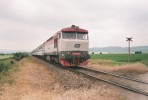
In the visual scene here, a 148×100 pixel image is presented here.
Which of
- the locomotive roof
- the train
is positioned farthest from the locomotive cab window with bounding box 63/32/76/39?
the locomotive roof

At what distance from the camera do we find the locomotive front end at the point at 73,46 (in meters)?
22.0

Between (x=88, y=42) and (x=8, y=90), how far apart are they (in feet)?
39.4

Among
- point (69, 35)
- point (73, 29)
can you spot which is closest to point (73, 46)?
point (69, 35)

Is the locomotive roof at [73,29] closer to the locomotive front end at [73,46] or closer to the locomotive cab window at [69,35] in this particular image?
the locomotive front end at [73,46]

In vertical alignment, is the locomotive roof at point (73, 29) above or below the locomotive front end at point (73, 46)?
above

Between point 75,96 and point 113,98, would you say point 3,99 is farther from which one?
point 113,98

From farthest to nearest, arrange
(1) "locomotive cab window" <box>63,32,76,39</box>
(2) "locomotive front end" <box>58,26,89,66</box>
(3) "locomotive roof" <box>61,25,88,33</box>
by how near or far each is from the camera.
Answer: (3) "locomotive roof" <box>61,25,88,33</box> → (1) "locomotive cab window" <box>63,32,76,39</box> → (2) "locomotive front end" <box>58,26,89,66</box>

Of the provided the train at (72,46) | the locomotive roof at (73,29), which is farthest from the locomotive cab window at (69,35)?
the locomotive roof at (73,29)

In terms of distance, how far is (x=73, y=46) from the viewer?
73.4 feet

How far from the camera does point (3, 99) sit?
34.3 feet

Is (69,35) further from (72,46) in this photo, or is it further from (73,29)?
(72,46)

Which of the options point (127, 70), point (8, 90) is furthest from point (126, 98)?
point (127, 70)

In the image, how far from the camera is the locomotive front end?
22031 millimetres

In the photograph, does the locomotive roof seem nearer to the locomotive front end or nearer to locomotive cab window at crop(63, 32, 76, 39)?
the locomotive front end
